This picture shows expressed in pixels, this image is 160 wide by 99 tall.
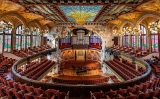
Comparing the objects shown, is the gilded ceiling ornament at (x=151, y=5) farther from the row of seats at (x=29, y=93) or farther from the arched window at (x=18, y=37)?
the arched window at (x=18, y=37)

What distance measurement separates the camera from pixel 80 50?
30.0 m

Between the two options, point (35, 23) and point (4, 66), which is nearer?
point (4, 66)

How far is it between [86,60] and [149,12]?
16352 mm

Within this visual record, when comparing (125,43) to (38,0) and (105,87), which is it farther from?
(105,87)

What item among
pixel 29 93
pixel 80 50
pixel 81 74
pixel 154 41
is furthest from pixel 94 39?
pixel 29 93

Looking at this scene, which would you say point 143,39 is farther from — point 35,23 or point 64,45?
point 35,23

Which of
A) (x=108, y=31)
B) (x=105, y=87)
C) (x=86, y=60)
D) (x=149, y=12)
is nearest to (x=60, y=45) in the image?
(x=86, y=60)

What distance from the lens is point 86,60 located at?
96.7 ft

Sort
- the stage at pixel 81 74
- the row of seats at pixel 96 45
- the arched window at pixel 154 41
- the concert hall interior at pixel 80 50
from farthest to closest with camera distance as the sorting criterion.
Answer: the row of seats at pixel 96 45 → the stage at pixel 81 74 → the arched window at pixel 154 41 → the concert hall interior at pixel 80 50

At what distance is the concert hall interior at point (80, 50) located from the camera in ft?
20.5

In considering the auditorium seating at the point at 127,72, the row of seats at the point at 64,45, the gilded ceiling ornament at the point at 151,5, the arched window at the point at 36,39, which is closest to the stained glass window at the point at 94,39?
the row of seats at the point at 64,45

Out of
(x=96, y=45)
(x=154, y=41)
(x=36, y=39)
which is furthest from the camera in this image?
(x=96, y=45)

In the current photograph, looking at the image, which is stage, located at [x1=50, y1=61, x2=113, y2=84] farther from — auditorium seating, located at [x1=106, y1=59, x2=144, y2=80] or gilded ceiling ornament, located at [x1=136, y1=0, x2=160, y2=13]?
gilded ceiling ornament, located at [x1=136, y1=0, x2=160, y2=13]

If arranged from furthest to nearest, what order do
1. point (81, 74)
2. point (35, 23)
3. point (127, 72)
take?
point (35, 23)
point (81, 74)
point (127, 72)
